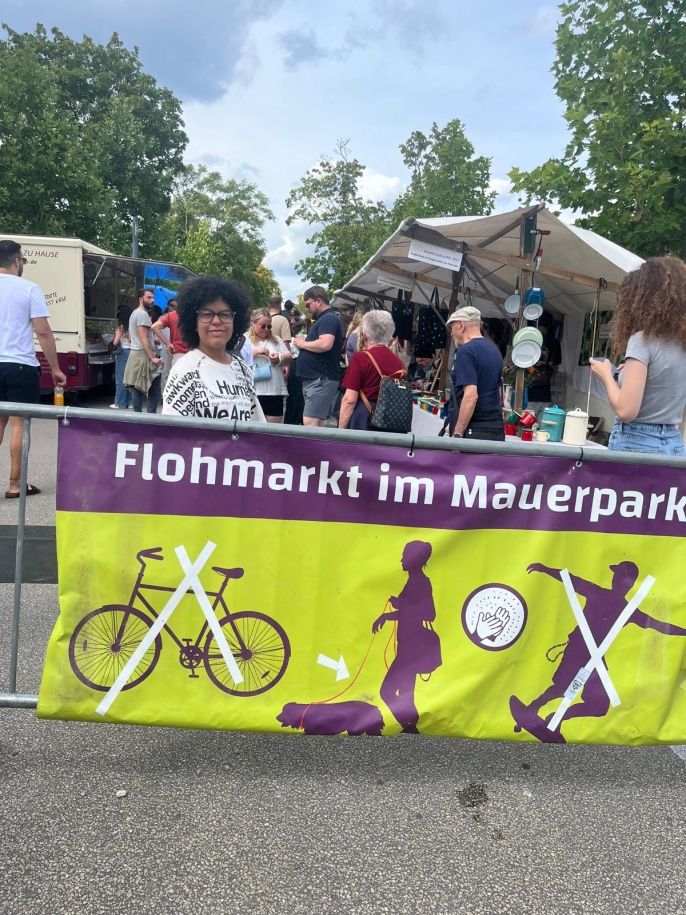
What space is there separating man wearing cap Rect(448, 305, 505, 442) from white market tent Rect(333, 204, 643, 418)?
7.76 ft

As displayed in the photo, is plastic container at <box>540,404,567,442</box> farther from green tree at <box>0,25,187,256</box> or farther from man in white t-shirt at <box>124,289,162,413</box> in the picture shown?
green tree at <box>0,25,187,256</box>

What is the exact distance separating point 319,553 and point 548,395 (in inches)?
333

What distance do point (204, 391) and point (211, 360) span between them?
196 mm

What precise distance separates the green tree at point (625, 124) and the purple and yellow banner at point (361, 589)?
344 inches

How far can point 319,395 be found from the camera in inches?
284

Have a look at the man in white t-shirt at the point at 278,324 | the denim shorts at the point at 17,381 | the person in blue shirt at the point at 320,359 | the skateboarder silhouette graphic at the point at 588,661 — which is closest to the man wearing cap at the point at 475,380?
the person in blue shirt at the point at 320,359

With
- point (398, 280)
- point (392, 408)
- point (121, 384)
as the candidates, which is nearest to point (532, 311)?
point (392, 408)

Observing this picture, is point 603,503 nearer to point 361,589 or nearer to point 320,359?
point 361,589

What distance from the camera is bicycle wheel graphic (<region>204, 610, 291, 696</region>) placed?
239cm

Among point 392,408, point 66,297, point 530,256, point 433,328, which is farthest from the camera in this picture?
point 66,297

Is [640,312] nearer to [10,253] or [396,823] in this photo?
[396,823]

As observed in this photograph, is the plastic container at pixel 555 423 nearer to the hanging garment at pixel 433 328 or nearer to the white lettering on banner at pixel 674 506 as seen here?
the hanging garment at pixel 433 328

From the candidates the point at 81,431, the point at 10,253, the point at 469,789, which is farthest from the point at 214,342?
the point at 10,253

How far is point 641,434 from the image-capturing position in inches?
125
